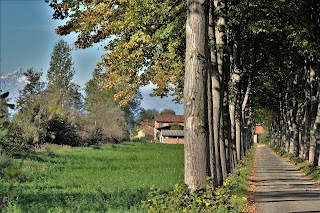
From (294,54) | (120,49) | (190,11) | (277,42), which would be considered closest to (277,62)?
(294,54)

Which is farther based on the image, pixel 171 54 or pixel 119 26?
pixel 171 54

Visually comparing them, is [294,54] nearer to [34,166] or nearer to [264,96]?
[34,166]

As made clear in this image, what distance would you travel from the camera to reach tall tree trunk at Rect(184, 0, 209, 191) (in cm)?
995

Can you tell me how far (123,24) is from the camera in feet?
45.4

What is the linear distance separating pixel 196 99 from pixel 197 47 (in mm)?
1082

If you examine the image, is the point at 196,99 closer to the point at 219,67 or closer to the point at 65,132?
the point at 219,67

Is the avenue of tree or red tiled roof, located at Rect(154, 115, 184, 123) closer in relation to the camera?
the avenue of tree

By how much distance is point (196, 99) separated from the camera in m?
10.0

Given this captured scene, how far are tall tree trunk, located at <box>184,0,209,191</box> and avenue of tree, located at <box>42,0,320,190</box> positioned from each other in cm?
2

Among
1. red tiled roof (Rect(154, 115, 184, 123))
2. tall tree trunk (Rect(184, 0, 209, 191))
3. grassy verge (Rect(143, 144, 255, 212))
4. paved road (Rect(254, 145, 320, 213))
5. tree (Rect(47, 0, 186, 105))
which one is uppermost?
red tiled roof (Rect(154, 115, 184, 123))

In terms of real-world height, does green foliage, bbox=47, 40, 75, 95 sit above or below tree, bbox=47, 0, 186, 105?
above

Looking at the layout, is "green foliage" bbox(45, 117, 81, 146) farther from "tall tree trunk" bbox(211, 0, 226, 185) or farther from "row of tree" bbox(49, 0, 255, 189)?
"tall tree trunk" bbox(211, 0, 226, 185)

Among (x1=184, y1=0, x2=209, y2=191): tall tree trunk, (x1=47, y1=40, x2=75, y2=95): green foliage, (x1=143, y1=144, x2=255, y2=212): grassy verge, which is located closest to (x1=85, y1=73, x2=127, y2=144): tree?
(x1=47, y1=40, x2=75, y2=95): green foliage

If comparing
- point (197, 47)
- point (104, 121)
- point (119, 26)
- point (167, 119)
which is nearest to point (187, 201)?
point (197, 47)
